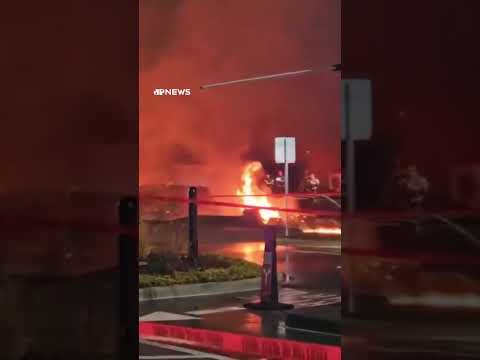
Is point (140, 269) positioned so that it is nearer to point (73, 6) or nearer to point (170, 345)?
point (170, 345)

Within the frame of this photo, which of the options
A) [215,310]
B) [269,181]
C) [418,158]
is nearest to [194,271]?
[215,310]

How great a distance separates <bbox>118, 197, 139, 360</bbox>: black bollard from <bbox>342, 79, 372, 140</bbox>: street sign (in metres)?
0.84

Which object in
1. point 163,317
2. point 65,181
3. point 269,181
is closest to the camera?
point 269,181

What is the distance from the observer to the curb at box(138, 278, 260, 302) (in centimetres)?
238

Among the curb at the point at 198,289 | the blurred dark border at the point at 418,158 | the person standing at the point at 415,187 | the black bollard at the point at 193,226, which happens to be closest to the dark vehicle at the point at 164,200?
the black bollard at the point at 193,226

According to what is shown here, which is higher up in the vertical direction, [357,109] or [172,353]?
[357,109]

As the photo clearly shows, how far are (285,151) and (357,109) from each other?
33cm

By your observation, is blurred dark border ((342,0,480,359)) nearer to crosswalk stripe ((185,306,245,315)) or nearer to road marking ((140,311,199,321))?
crosswalk stripe ((185,306,245,315))

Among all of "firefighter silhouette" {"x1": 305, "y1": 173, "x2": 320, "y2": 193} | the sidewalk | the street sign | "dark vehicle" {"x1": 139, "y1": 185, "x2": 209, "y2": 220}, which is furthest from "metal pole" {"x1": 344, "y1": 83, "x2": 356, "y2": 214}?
"dark vehicle" {"x1": 139, "y1": 185, "x2": 209, "y2": 220}

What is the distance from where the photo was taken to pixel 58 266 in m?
2.60

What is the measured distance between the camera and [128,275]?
8.07 feet

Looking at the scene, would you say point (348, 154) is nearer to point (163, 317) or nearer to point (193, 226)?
point (193, 226)

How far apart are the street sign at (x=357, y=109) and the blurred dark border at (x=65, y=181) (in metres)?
0.83

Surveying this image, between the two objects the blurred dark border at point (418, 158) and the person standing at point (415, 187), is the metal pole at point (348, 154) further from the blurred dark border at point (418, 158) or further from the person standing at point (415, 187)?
the person standing at point (415, 187)
